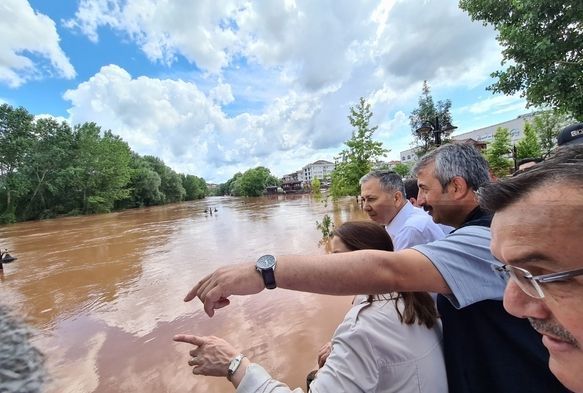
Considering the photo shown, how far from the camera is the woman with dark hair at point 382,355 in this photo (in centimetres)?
124

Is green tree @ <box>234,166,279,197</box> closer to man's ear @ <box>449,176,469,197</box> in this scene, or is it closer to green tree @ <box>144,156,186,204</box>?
green tree @ <box>144,156,186,204</box>

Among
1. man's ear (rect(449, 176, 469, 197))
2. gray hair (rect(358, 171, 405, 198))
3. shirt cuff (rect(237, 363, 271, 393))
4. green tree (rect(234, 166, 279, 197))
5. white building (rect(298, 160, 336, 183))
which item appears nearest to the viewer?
shirt cuff (rect(237, 363, 271, 393))

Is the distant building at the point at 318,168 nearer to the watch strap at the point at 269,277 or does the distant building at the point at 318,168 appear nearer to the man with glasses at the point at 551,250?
the watch strap at the point at 269,277

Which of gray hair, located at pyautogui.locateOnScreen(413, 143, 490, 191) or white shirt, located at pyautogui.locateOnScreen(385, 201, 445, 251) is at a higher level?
gray hair, located at pyautogui.locateOnScreen(413, 143, 490, 191)

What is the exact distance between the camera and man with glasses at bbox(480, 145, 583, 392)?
0.70 metres

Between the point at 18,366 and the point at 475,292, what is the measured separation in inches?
85.7

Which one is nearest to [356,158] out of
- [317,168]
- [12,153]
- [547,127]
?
[547,127]

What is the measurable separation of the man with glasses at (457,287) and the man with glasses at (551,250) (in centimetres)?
33

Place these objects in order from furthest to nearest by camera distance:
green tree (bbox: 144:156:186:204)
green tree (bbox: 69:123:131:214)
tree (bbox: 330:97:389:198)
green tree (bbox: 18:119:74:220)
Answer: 1. green tree (bbox: 144:156:186:204)
2. green tree (bbox: 69:123:131:214)
3. green tree (bbox: 18:119:74:220)
4. tree (bbox: 330:97:389:198)

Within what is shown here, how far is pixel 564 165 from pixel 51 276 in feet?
53.0

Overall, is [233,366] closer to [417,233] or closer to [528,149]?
[417,233]

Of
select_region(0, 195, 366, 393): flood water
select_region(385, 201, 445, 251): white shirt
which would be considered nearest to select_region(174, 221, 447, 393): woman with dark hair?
select_region(385, 201, 445, 251): white shirt

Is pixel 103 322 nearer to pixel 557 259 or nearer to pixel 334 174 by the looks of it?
pixel 557 259

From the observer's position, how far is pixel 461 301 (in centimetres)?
116
